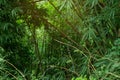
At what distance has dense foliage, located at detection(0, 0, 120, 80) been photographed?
12.4ft

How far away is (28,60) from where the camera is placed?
4.81 meters

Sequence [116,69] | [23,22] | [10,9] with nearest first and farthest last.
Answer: [116,69] → [10,9] → [23,22]

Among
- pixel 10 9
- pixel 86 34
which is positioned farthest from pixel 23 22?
pixel 86 34

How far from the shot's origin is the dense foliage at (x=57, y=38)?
3779 mm

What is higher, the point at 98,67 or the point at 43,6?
the point at 43,6

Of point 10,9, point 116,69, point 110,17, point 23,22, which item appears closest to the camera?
point 116,69

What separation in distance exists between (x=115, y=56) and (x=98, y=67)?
13.7 inches

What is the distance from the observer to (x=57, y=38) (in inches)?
180

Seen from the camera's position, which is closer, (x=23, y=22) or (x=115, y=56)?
(x=115, y=56)

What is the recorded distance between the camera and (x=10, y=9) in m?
4.33

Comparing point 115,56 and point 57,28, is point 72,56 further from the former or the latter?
point 115,56

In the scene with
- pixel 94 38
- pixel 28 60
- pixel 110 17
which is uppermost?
pixel 110 17

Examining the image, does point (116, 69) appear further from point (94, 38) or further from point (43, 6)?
point (43, 6)

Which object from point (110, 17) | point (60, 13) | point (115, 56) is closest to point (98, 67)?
point (115, 56)
